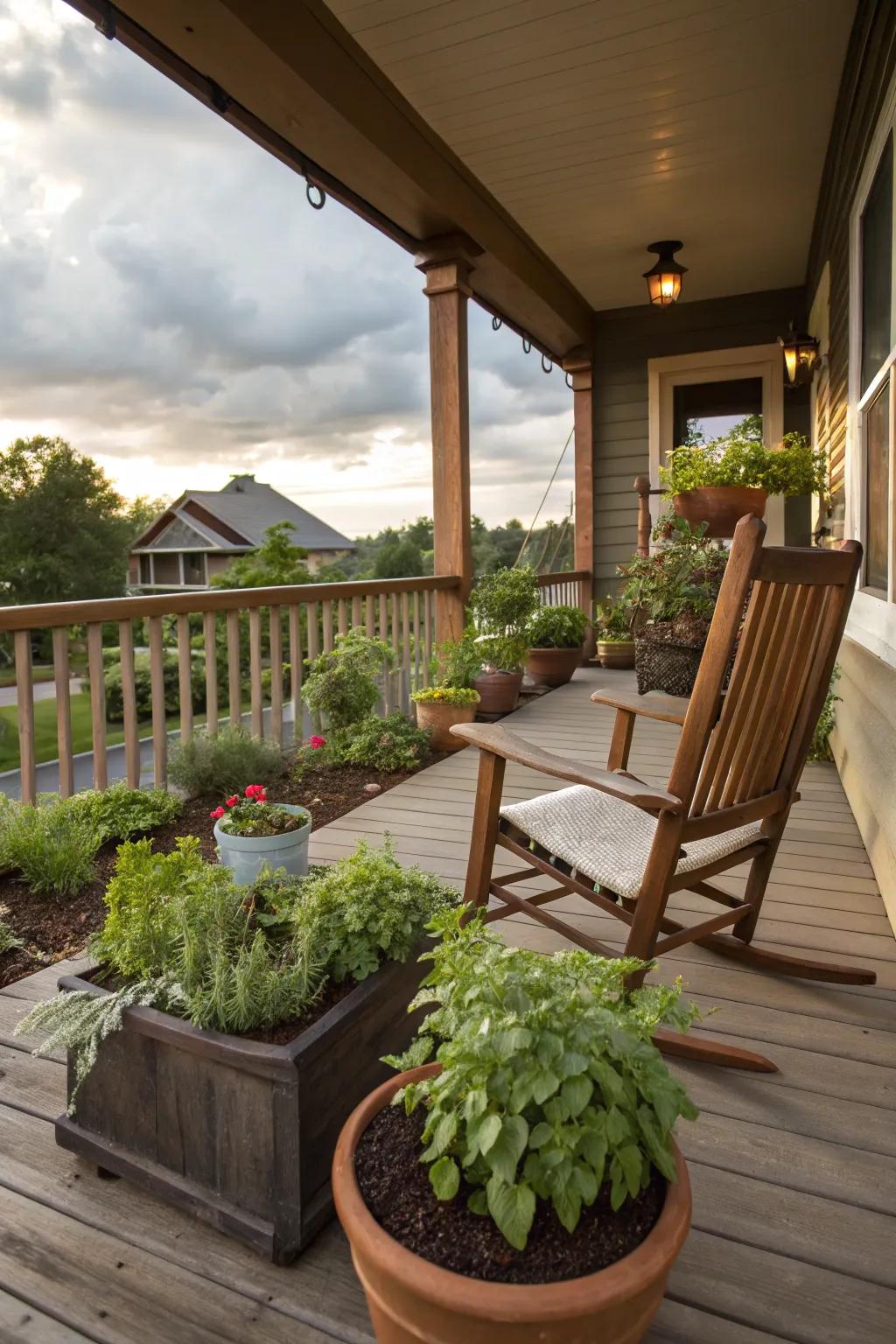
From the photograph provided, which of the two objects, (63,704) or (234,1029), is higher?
(63,704)

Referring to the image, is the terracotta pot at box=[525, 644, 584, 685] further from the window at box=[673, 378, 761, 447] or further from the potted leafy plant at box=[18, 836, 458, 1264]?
the potted leafy plant at box=[18, 836, 458, 1264]

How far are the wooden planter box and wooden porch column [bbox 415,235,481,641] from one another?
373cm

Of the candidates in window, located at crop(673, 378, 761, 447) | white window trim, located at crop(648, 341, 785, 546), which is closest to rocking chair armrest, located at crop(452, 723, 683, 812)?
white window trim, located at crop(648, 341, 785, 546)

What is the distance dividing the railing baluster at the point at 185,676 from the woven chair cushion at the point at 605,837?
1.45m

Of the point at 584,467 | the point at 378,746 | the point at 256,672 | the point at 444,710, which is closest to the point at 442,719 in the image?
the point at 444,710

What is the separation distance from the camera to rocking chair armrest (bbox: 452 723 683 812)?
1.42m

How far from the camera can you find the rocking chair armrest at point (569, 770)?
1.42 metres

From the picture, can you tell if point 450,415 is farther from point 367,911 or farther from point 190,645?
point 367,911

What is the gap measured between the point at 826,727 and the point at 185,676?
262cm

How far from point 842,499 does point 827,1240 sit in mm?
3390

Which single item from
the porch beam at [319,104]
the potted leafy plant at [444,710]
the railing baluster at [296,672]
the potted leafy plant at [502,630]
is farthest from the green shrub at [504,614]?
the porch beam at [319,104]

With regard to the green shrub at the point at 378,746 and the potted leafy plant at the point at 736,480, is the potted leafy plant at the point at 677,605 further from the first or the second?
the green shrub at the point at 378,746

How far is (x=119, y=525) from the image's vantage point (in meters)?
17.6

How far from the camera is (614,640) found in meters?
6.38
